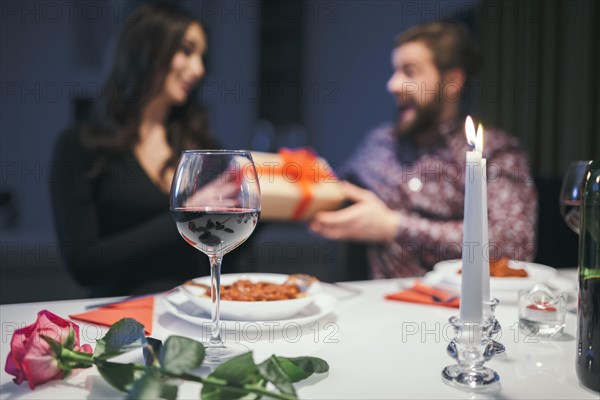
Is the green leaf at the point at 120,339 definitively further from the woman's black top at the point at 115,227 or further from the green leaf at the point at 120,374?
the woman's black top at the point at 115,227

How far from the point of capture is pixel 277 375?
48 centimetres

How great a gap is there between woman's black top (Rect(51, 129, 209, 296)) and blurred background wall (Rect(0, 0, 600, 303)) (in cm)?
77

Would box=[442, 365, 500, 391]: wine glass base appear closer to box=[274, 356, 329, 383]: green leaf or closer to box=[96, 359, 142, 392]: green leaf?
box=[274, 356, 329, 383]: green leaf

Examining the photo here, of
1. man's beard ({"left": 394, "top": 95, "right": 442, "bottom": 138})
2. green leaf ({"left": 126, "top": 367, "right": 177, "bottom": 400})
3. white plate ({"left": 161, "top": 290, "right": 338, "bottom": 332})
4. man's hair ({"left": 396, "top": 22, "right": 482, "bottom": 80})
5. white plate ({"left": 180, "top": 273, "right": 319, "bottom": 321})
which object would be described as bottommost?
white plate ({"left": 161, "top": 290, "right": 338, "bottom": 332})

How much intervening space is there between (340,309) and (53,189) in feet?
4.20

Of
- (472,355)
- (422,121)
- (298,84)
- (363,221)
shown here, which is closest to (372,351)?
(472,355)

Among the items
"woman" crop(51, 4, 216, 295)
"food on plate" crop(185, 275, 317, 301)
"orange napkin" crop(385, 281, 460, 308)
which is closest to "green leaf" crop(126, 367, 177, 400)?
"food on plate" crop(185, 275, 317, 301)

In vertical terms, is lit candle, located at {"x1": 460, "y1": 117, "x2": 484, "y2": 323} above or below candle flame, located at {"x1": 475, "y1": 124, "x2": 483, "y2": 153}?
below

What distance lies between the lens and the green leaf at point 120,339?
0.53 metres

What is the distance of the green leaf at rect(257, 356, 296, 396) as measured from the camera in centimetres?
47

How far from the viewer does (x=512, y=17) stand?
10.7ft

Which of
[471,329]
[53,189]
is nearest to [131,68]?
[53,189]

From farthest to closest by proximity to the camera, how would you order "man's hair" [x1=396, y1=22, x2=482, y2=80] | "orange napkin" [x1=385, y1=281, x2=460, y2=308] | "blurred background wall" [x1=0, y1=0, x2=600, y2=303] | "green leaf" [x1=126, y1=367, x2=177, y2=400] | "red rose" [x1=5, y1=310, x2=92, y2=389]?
"blurred background wall" [x1=0, y1=0, x2=600, y2=303]
"man's hair" [x1=396, y1=22, x2=482, y2=80]
"orange napkin" [x1=385, y1=281, x2=460, y2=308]
"red rose" [x1=5, y1=310, x2=92, y2=389]
"green leaf" [x1=126, y1=367, x2=177, y2=400]

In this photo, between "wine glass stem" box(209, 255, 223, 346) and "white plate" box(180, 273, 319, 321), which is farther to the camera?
"white plate" box(180, 273, 319, 321)
